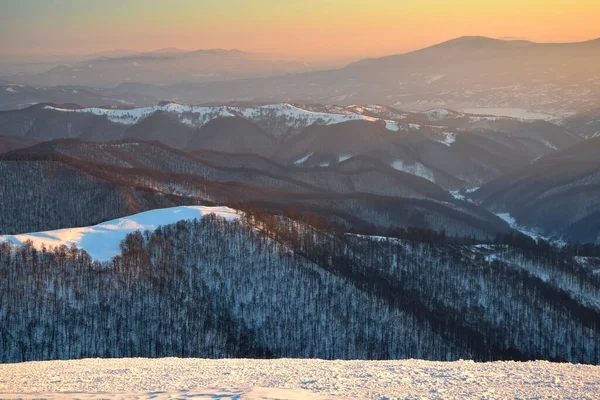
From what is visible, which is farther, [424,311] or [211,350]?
[424,311]

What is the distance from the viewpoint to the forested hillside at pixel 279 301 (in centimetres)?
8912

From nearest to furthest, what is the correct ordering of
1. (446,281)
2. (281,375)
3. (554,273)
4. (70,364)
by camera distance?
(281,375) → (70,364) → (446,281) → (554,273)

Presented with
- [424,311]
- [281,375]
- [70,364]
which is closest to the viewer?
[281,375]

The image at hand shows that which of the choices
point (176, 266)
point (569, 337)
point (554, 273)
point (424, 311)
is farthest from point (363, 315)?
point (554, 273)

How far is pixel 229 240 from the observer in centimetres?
10875

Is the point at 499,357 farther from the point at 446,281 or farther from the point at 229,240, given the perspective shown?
the point at 229,240

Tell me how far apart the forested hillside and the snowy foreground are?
36.0 metres

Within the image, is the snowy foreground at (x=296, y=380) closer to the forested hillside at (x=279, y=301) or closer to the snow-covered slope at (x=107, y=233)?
the forested hillside at (x=279, y=301)

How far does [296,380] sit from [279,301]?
55.9 m

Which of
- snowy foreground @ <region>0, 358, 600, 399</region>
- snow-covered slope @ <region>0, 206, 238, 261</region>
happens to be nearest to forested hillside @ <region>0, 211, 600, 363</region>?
snow-covered slope @ <region>0, 206, 238, 261</region>

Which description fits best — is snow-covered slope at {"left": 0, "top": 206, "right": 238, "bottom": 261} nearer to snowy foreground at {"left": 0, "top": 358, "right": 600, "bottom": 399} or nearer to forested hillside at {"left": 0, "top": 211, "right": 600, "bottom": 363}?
forested hillside at {"left": 0, "top": 211, "right": 600, "bottom": 363}

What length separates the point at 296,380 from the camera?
4525 centimetres

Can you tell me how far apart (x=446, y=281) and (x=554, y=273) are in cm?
2766

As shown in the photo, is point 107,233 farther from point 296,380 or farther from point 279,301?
point 296,380
